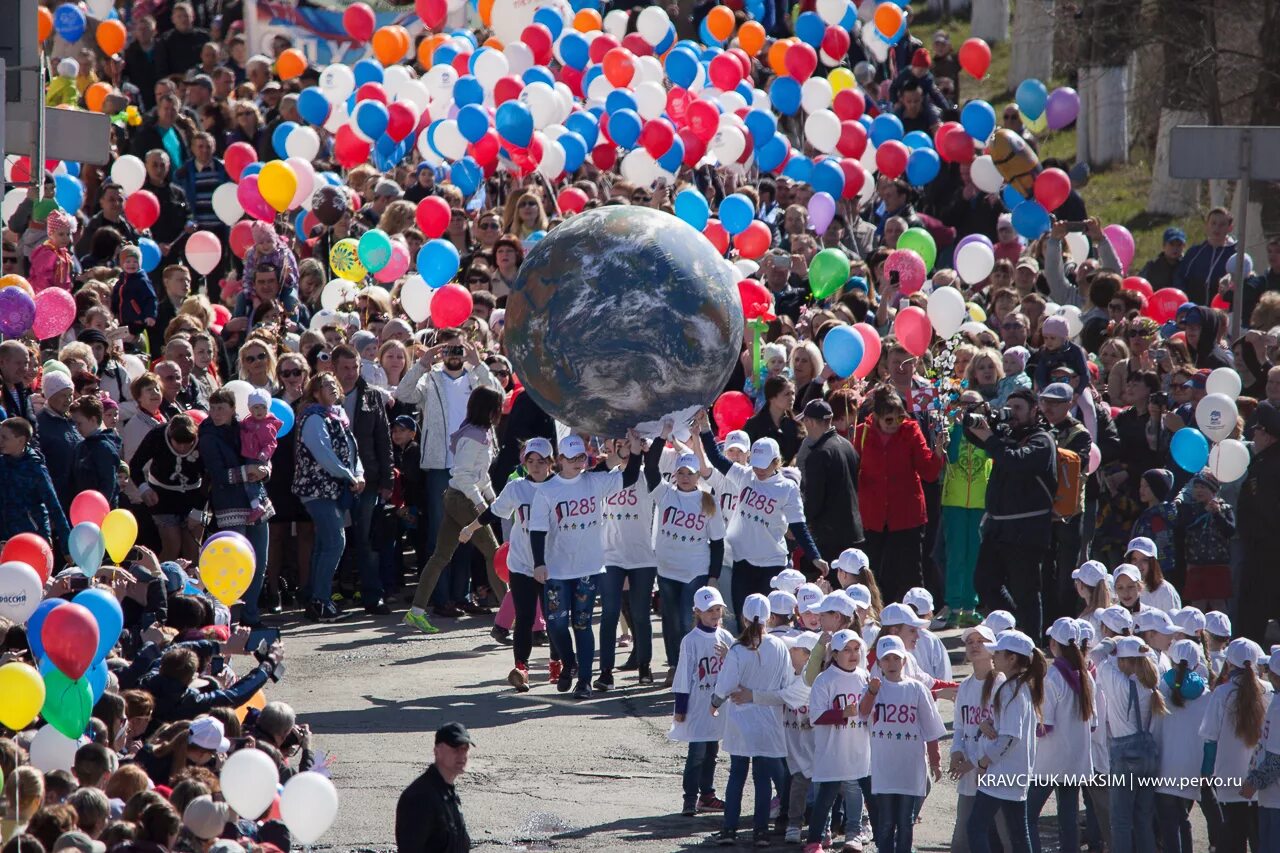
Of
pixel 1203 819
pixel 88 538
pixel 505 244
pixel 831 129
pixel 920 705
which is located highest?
pixel 831 129

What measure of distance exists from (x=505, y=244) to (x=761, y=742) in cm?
686

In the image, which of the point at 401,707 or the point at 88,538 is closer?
the point at 88,538

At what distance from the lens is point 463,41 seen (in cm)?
2148

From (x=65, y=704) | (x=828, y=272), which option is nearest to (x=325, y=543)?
(x=828, y=272)

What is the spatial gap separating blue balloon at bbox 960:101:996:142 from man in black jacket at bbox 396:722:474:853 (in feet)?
41.0

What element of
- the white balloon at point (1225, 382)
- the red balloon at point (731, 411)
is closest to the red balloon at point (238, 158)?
the red balloon at point (731, 411)

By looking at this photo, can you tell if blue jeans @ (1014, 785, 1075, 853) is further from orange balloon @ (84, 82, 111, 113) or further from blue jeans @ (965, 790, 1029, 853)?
orange balloon @ (84, 82, 111, 113)

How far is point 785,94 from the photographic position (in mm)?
21109

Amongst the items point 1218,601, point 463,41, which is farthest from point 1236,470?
point 463,41

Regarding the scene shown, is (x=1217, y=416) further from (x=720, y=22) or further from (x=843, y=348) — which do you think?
(x=720, y=22)

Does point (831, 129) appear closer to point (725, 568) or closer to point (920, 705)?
point (725, 568)

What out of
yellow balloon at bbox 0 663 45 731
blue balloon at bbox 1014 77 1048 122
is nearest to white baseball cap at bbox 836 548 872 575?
yellow balloon at bbox 0 663 45 731

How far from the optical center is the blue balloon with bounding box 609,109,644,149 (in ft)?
61.4

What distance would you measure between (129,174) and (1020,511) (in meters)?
9.41
